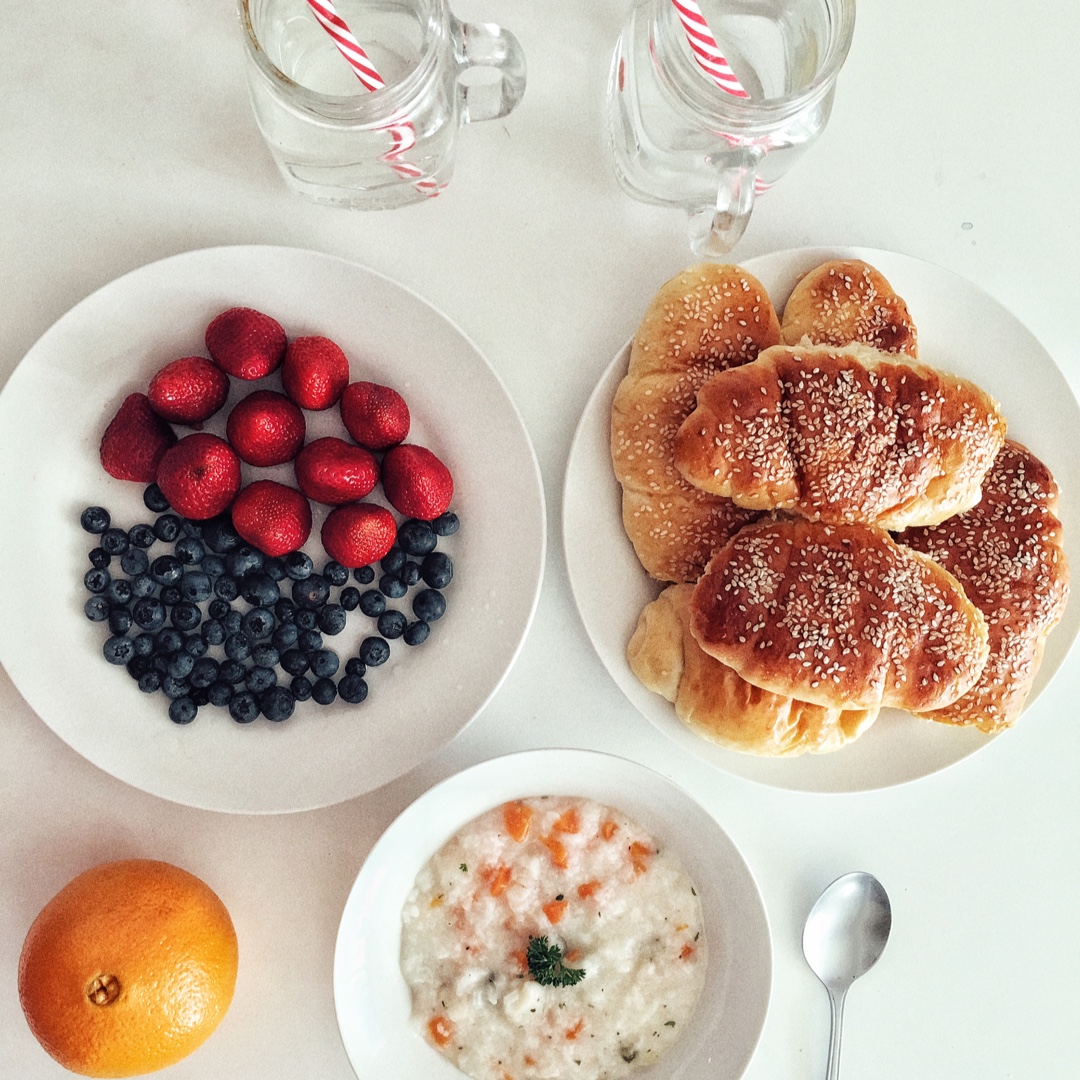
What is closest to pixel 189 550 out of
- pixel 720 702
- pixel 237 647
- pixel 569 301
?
pixel 237 647

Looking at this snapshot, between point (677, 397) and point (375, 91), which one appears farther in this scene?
point (677, 397)

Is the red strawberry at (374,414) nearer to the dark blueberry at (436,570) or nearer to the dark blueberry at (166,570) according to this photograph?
the dark blueberry at (436,570)

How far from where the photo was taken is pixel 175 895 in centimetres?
129

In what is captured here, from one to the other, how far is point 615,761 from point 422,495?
44cm

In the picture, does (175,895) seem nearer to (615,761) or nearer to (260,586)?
(260,586)

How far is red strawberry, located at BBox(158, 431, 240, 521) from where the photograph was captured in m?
1.28

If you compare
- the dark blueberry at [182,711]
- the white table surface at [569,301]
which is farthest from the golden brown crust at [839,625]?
the dark blueberry at [182,711]

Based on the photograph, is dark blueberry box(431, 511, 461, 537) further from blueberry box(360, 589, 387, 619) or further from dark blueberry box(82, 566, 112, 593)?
dark blueberry box(82, 566, 112, 593)

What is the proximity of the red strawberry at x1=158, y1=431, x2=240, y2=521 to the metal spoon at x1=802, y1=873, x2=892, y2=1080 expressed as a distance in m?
Result: 1.06

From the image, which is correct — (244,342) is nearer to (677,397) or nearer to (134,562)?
(134,562)

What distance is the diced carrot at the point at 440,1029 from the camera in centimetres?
137

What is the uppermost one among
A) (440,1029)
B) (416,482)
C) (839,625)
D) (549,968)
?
(839,625)

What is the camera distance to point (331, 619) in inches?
53.2

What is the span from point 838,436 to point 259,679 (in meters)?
0.84
